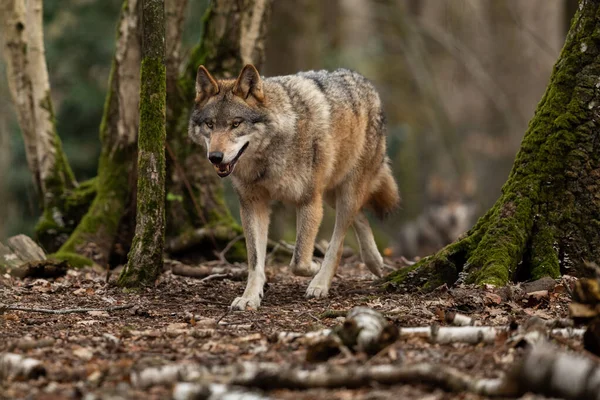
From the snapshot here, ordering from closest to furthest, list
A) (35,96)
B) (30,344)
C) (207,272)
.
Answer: (30,344) < (207,272) < (35,96)

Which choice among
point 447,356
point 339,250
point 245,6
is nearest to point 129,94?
point 245,6

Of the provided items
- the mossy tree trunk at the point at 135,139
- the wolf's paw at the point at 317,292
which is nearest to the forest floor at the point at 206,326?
the wolf's paw at the point at 317,292

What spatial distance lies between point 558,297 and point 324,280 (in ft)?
7.08

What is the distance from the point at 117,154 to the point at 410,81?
18.5m

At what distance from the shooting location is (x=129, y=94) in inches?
340

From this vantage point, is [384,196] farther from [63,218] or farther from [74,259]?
[63,218]

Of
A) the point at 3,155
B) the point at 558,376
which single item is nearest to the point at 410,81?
the point at 3,155

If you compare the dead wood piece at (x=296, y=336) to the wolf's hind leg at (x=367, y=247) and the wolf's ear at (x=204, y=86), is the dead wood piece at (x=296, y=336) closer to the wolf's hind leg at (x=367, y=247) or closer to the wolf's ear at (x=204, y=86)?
the wolf's ear at (x=204, y=86)

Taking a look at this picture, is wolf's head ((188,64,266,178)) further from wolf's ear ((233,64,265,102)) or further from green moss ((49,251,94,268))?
green moss ((49,251,94,268))

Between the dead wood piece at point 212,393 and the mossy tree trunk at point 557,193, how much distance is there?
303cm

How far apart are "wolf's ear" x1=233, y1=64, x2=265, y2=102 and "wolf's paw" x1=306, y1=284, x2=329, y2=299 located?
1667mm

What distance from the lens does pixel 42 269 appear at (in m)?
7.50

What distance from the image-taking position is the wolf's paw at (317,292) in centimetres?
668

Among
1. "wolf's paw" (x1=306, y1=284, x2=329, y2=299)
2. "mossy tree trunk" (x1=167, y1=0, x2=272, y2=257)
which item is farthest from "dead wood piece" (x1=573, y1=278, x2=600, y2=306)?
"mossy tree trunk" (x1=167, y1=0, x2=272, y2=257)
